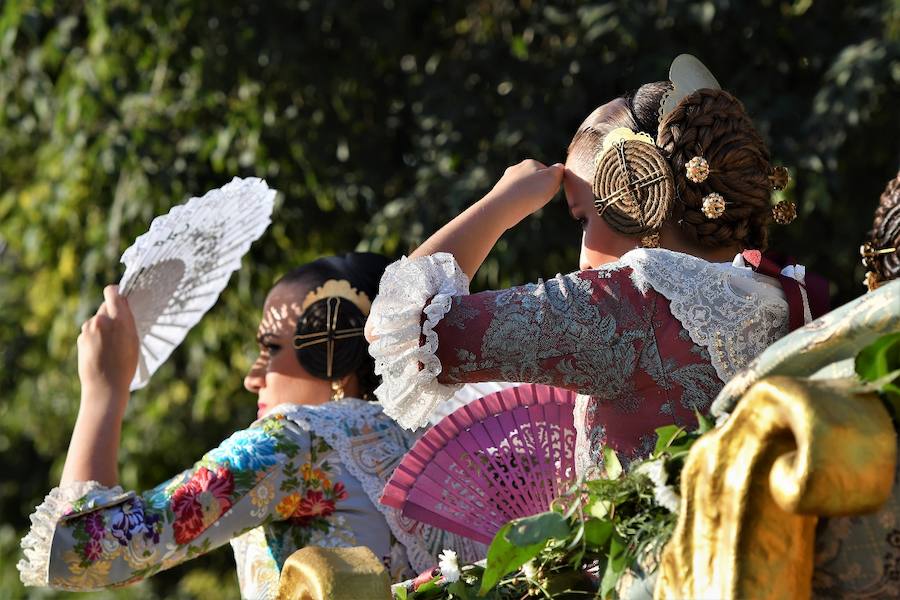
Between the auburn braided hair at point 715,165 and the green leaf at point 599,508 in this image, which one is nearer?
the green leaf at point 599,508

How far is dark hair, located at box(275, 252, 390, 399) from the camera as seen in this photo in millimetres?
3285

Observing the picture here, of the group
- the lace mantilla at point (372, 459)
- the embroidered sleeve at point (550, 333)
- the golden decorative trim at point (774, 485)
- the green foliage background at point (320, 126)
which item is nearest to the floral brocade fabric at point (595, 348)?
the embroidered sleeve at point (550, 333)

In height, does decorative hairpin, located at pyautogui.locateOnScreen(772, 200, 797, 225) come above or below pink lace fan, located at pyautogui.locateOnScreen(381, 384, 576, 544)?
above

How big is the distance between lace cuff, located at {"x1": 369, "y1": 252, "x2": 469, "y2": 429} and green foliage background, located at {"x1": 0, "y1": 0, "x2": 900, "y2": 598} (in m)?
3.20

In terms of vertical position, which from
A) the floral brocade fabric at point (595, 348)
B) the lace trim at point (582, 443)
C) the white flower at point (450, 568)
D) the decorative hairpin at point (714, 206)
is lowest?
the white flower at point (450, 568)

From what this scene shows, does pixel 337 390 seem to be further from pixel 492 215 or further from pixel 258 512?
pixel 492 215

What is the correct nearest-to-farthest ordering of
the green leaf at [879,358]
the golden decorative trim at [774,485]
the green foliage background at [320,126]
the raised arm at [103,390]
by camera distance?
the golden decorative trim at [774,485]
the green leaf at [879,358]
the raised arm at [103,390]
the green foliage background at [320,126]

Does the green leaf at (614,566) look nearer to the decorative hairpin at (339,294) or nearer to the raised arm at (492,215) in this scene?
the raised arm at (492,215)

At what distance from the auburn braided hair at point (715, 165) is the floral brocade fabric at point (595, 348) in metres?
0.26

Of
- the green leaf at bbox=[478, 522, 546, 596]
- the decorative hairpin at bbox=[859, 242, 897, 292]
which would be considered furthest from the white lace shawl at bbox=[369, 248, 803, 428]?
the green leaf at bbox=[478, 522, 546, 596]

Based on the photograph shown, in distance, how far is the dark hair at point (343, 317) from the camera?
329 centimetres

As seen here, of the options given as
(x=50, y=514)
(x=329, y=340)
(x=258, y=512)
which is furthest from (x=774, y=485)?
(x=329, y=340)

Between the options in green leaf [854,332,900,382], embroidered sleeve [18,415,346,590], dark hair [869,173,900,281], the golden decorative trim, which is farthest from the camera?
embroidered sleeve [18,415,346,590]

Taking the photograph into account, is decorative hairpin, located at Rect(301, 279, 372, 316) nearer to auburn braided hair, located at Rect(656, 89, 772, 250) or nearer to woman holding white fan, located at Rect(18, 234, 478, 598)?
woman holding white fan, located at Rect(18, 234, 478, 598)
